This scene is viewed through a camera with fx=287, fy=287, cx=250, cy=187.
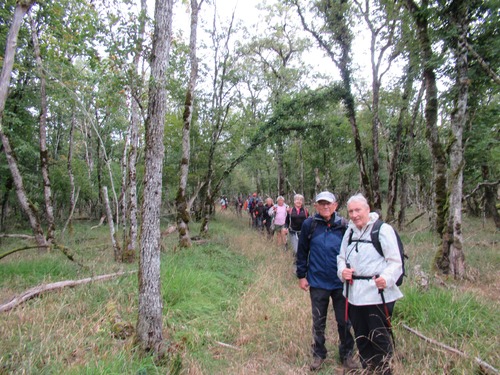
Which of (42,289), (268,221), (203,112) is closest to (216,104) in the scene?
(203,112)

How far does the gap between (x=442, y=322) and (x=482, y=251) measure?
6.61m

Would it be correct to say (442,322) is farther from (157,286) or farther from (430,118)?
(430,118)

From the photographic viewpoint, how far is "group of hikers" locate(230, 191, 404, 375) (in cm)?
275

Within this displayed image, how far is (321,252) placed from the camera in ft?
11.2

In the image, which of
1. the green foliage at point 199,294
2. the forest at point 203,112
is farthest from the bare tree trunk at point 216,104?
the green foliage at point 199,294

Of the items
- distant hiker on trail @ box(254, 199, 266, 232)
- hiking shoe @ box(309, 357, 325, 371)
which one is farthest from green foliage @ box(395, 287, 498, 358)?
distant hiker on trail @ box(254, 199, 266, 232)

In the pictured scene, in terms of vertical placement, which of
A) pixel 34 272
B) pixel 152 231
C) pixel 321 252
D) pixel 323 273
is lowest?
pixel 34 272

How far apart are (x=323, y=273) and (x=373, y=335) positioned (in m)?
0.79

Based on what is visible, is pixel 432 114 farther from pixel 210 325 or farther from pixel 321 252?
pixel 210 325

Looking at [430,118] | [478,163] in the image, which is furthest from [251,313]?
[478,163]

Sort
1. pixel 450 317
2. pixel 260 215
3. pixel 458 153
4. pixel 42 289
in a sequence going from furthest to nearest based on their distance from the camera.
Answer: pixel 260 215
pixel 458 153
pixel 42 289
pixel 450 317

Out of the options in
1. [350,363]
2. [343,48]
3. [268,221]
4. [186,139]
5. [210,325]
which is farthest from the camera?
[268,221]

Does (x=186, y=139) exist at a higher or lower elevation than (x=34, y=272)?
higher

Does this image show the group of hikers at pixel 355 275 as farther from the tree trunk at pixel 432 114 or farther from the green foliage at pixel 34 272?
the green foliage at pixel 34 272
